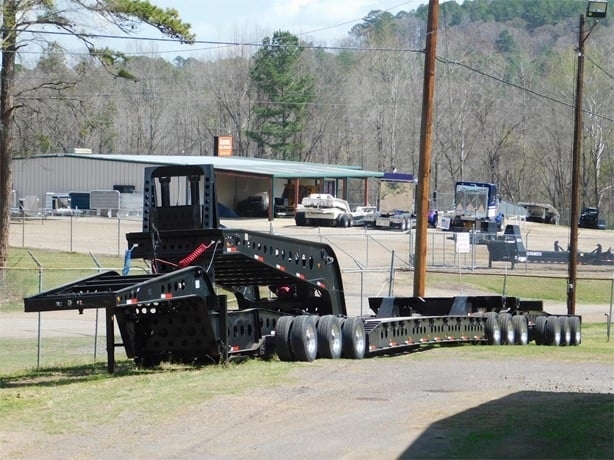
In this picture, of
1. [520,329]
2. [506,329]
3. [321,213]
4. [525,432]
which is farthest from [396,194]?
[525,432]

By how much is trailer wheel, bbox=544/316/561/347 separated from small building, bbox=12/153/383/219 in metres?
56.5

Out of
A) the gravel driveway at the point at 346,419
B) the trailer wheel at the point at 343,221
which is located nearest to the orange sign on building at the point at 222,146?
the trailer wheel at the point at 343,221

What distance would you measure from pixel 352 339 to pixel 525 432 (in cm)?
788

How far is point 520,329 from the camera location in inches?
953

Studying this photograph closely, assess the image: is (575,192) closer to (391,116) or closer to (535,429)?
(535,429)

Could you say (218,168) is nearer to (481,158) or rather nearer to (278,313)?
(481,158)

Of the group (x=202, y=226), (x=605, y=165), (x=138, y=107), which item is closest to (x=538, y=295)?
(x=202, y=226)

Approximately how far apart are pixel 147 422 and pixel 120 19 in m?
25.3

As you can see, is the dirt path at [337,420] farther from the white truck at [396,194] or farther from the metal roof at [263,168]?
the metal roof at [263,168]

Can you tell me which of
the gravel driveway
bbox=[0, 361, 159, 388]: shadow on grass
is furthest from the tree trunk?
the gravel driveway

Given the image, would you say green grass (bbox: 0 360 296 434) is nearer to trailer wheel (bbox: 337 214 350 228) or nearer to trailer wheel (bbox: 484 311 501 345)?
trailer wheel (bbox: 484 311 501 345)

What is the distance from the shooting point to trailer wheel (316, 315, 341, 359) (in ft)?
60.4

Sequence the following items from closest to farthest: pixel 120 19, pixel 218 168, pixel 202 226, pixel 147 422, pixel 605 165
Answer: pixel 147 422 → pixel 202 226 → pixel 120 19 → pixel 218 168 → pixel 605 165

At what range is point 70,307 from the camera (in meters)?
15.4
